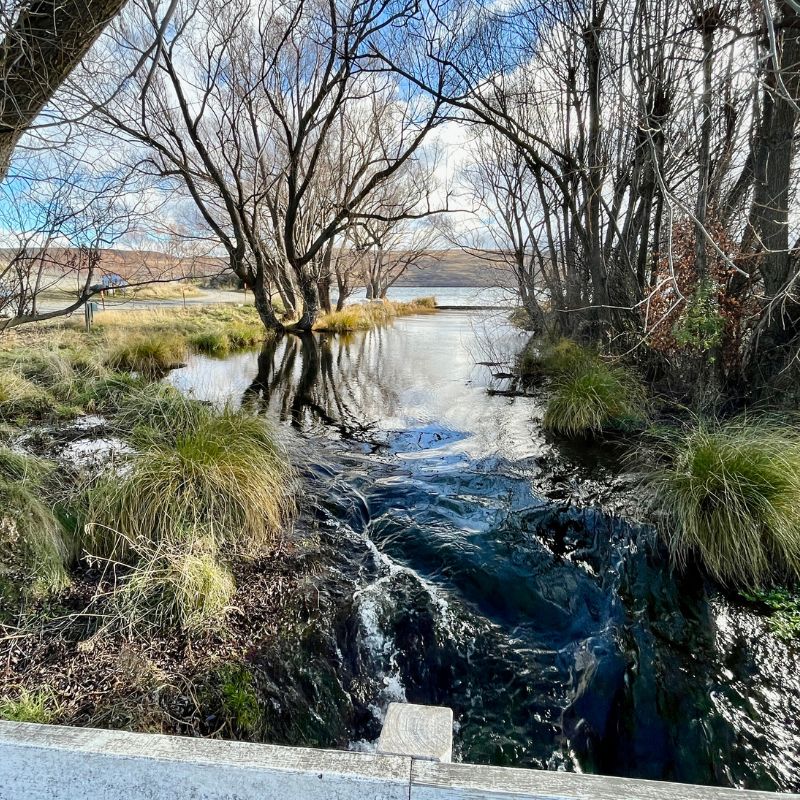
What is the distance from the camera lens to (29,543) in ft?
8.96

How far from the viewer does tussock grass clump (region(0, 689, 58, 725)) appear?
1936 mm

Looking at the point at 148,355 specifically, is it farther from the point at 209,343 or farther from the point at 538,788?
the point at 538,788

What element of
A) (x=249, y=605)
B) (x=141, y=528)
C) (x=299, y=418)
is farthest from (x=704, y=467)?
(x=299, y=418)

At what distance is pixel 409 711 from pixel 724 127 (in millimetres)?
7104

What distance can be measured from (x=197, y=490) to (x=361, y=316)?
17369mm

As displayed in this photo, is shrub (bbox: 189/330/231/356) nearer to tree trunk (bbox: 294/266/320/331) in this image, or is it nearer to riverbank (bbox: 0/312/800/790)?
tree trunk (bbox: 294/266/320/331)

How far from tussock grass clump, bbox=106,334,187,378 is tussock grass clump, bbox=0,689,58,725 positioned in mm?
8099

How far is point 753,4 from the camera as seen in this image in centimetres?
461

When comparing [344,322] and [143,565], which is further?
[344,322]

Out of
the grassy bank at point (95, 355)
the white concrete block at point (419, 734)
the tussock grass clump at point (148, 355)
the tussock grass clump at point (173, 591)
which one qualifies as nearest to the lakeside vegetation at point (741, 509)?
the white concrete block at point (419, 734)

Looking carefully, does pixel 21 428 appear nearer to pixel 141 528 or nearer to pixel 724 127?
pixel 141 528

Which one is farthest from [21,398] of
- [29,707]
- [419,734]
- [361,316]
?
[361,316]

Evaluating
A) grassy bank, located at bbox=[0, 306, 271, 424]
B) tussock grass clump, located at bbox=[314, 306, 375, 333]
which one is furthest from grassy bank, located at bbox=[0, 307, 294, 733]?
tussock grass clump, located at bbox=[314, 306, 375, 333]

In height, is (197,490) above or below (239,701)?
above
